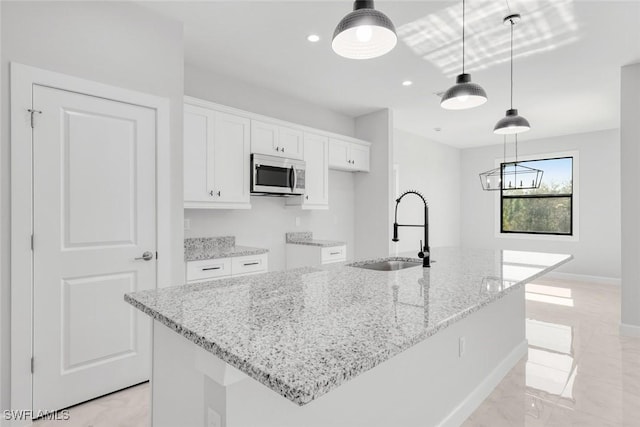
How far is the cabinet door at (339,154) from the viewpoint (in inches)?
A: 175

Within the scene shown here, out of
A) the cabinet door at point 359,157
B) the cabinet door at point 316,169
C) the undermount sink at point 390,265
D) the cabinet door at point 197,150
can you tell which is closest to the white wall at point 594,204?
the cabinet door at point 359,157

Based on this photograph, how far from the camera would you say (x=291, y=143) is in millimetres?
3965

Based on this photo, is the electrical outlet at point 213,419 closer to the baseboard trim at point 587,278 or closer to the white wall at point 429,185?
the white wall at point 429,185

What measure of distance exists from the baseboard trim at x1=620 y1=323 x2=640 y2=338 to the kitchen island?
2.21 meters

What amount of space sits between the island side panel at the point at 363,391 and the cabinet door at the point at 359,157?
2.86m

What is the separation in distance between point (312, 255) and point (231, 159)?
4.69ft

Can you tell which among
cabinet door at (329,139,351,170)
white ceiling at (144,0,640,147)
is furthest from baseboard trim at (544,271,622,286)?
cabinet door at (329,139,351,170)

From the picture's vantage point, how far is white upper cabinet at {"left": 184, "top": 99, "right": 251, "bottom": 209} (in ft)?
10.1

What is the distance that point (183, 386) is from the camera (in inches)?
50.3

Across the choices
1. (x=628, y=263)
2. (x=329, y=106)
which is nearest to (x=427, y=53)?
(x=329, y=106)

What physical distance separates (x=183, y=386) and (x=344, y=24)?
1627 mm

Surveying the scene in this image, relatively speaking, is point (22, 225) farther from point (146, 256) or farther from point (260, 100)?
point (260, 100)

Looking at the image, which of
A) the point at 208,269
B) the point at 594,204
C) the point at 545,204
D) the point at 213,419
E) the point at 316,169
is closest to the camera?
the point at 213,419

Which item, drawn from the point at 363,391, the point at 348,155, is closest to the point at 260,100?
the point at 348,155
